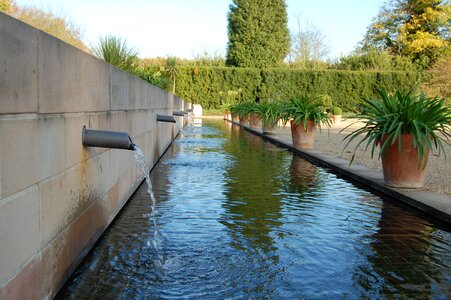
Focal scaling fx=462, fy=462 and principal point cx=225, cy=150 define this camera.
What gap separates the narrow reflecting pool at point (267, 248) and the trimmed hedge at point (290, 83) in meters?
34.9

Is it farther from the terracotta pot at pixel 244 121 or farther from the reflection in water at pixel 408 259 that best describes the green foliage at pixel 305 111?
the terracotta pot at pixel 244 121

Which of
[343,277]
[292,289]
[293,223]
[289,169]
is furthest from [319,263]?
[289,169]

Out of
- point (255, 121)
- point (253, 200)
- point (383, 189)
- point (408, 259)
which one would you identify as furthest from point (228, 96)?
point (408, 259)

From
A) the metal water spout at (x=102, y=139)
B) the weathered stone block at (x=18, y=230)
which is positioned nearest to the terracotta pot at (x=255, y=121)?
the metal water spout at (x=102, y=139)

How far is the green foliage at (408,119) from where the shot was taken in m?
6.16

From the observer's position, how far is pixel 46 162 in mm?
2781

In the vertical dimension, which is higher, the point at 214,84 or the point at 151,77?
the point at 214,84

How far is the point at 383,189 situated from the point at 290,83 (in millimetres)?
36106

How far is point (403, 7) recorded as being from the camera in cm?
4831

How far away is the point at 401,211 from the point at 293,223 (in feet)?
5.00

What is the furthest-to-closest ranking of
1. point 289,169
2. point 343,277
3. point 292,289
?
point 289,169 < point 343,277 < point 292,289

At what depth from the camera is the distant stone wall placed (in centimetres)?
223

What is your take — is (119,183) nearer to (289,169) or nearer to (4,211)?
(4,211)

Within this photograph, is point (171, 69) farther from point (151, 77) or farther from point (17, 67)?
point (17, 67)
